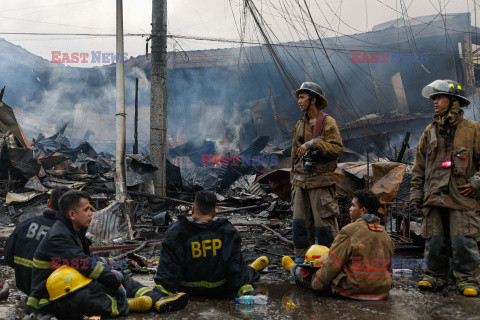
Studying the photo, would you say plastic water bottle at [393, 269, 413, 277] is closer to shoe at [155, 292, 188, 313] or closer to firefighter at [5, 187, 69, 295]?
shoe at [155, 292, 188, 313]

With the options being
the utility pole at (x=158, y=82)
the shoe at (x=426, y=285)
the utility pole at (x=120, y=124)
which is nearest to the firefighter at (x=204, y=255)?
the shoe at (x=426, y=285)

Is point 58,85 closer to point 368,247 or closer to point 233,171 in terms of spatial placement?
point 233,171

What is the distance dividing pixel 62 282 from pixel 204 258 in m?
1.17

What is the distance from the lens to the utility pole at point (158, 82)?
10500 mm

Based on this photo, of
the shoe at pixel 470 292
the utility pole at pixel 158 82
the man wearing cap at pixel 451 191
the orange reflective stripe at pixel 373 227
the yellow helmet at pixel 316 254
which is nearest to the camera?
the orange reflective stripe at pixel 373 227

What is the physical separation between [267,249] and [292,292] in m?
2.07

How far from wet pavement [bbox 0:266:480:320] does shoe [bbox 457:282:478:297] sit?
0.20ft

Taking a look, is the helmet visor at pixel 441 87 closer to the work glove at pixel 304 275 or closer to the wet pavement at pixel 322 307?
the wet pavement at pixel 322 307

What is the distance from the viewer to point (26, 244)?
11.4ft

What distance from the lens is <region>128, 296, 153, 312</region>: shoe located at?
330cm

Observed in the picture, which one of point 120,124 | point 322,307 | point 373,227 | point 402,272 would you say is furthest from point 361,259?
point 120,124

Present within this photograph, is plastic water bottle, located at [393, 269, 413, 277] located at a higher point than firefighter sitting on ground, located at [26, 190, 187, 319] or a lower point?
lower

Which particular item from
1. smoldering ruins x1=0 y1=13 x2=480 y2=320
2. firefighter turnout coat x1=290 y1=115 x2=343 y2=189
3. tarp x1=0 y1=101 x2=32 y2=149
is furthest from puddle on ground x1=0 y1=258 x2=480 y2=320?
tarp x1=0 y1=101 x2=32 y2=149

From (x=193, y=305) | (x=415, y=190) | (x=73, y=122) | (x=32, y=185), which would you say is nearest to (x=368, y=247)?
(x=415, y=190)
